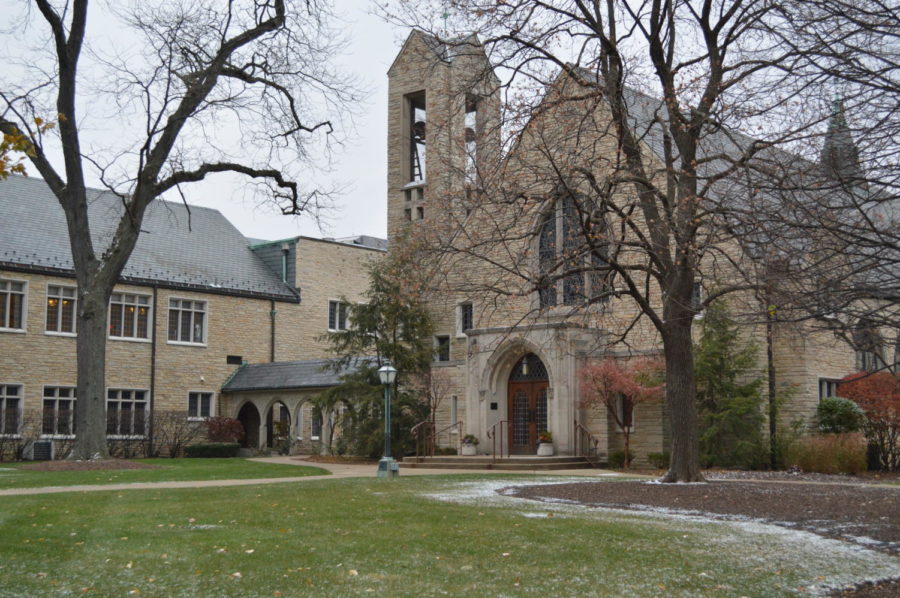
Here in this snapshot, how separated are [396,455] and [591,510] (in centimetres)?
1770

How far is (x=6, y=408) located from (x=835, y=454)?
86.1 feet

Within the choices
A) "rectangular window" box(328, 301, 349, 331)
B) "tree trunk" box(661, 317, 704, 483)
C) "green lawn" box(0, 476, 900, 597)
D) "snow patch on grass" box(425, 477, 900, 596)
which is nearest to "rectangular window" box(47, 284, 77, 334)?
"rectangular window" box(328, 301, 349, 331)

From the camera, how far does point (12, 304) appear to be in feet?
113

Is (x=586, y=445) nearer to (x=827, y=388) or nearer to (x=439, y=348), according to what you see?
(x=439, y=348)

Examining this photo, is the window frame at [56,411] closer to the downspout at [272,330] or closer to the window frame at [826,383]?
the downspout at [272,330]

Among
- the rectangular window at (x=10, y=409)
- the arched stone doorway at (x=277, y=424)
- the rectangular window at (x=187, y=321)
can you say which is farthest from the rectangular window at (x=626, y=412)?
the rectangular window at (x=10, y=409)

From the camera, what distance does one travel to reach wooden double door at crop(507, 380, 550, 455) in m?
29.7

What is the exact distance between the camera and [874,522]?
12.8 meters

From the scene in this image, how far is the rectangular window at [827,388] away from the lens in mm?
27828

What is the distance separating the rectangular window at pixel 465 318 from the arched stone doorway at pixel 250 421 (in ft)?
39.5

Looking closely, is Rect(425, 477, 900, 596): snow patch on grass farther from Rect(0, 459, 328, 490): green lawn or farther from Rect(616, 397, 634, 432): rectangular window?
Rect(616, 397, 634, 432): rectangular window

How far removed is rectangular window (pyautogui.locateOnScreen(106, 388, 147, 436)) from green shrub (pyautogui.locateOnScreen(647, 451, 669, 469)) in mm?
19014

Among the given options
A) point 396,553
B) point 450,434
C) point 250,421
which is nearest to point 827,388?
point 450,434

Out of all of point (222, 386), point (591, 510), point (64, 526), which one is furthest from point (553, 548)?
point (222, 386)
